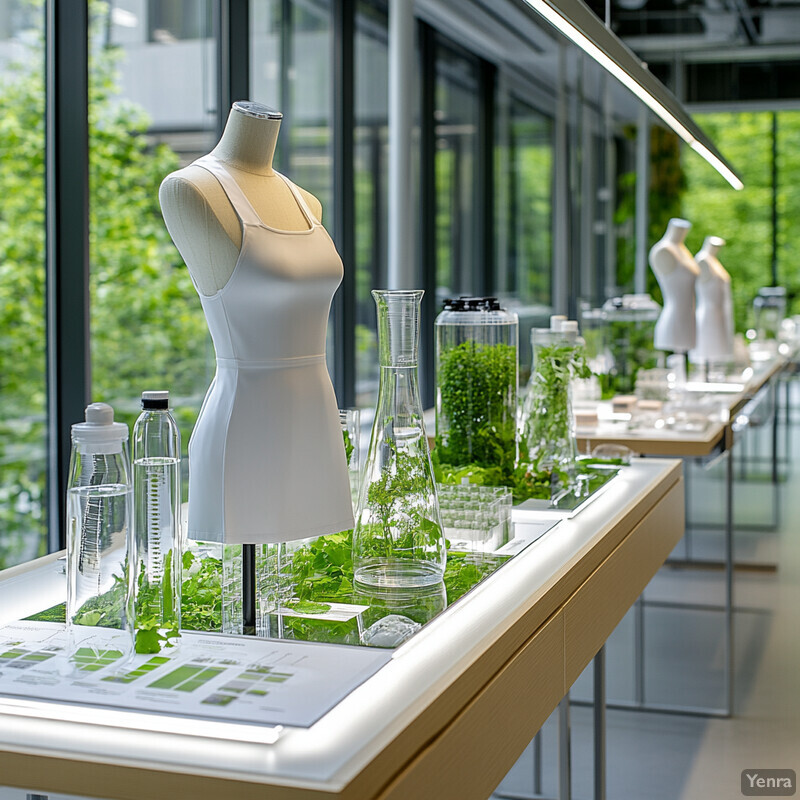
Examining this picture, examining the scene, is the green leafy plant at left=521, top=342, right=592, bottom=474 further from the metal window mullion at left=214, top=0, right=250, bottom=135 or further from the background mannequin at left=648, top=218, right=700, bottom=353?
the background mannequin at left=648, top=218, right=700, bottom=353

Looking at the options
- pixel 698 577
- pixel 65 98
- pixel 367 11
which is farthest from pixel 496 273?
pixel 65 98

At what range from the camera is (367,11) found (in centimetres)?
540

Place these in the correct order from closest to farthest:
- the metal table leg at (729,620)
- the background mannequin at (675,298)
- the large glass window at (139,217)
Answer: the metal table leg at (729,620), the large glass window at (139,217), the background mannequin at (675,298)

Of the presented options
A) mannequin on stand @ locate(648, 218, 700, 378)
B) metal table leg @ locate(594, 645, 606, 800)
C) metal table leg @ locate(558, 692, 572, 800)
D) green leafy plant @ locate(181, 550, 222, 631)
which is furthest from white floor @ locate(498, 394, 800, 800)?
green leafy plant @ locate(181, 550, 222, 631)

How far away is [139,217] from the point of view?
4242 mm

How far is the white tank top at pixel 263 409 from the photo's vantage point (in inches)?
51.1

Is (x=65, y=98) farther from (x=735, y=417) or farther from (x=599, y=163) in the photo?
(x=599, y=163)

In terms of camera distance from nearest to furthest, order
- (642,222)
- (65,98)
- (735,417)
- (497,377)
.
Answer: (497,377) → (65,98) → (735,417) → (642,222)

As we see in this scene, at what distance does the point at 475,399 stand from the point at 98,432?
3.48 ft

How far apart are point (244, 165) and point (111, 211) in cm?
298

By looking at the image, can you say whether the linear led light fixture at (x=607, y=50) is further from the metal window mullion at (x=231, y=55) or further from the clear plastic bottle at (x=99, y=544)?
the metal window mullion at (x=231, y=55)

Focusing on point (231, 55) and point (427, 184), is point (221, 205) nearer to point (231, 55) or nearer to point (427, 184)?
point (231, 55)

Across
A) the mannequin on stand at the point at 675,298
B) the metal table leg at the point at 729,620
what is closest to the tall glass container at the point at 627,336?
the mannequin on stand at the point at 675,298

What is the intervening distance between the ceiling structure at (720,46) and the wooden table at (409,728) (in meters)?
6.51
